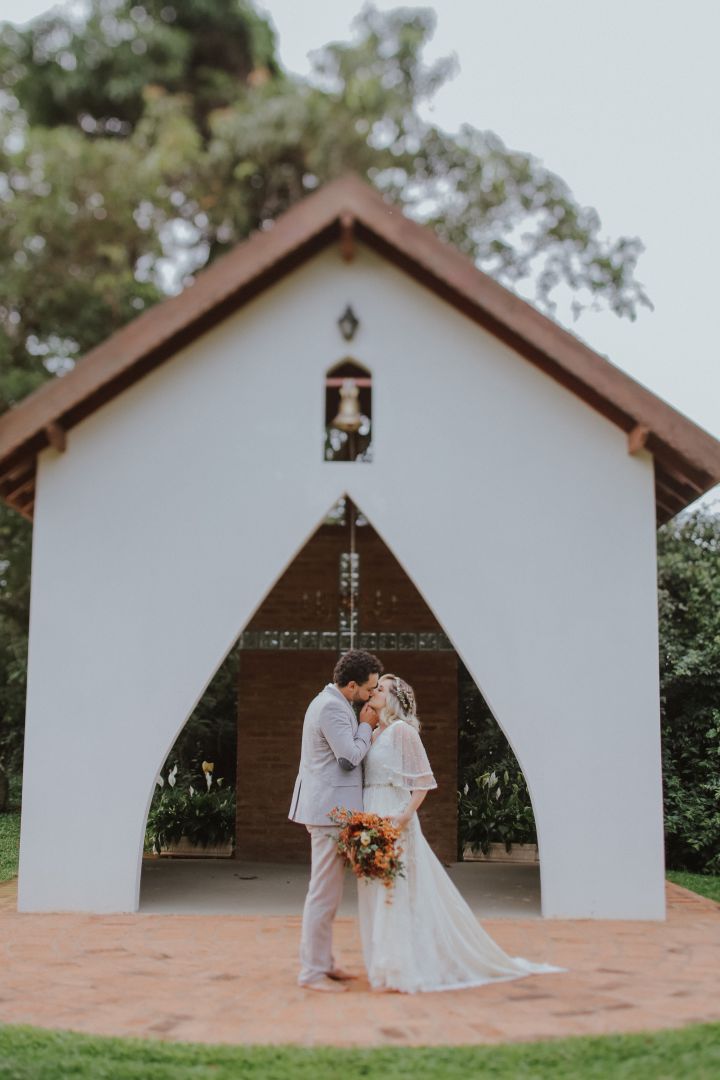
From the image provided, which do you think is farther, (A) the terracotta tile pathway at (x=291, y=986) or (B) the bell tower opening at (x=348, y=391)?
(B) the bell tower opening at (x=348, y=391)

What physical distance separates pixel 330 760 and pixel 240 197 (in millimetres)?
15588

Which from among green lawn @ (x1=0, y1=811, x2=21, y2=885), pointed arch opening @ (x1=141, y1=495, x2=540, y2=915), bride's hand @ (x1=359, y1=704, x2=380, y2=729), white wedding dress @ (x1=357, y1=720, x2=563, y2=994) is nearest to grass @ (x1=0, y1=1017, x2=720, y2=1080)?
white wedding dress @ (x1=357, y1=720, x2=563, y2=994)

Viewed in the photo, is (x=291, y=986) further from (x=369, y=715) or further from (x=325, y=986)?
(x=369, y=715)

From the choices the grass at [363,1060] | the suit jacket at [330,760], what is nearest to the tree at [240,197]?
the suit jacket at [330,760]

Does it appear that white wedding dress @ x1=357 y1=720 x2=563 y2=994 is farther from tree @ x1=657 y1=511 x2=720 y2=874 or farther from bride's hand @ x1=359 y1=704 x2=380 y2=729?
tree @ x1=657 y1=511 x2=720 y2=874

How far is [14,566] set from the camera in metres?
16.3

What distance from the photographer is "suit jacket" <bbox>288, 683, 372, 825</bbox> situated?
216 inches

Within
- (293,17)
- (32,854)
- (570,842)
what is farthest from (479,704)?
(293,17)

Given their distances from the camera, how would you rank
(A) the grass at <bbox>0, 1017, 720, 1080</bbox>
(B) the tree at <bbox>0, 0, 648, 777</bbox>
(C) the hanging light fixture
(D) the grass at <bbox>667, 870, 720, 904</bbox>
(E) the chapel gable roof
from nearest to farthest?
(A) the grass at <bbox>0, 1017, 720, 1080</bbox>, (E) the chapel gable roof, (C) the hanging light fixture, (D) the grass at <bbox>667, 870, 720, 904</bbox>, (B) the tree at <bbox>0, 0, 648, 777</bbox>

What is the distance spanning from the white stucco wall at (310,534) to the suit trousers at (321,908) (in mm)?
2240

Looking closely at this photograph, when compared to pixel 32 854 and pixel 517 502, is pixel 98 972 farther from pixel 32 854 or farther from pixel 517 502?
pixel 517 502

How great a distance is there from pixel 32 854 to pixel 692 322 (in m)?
13.5

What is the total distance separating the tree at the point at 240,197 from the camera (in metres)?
17.5

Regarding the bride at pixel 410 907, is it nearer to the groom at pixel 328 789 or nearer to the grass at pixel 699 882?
the groom at pixel 328 789
